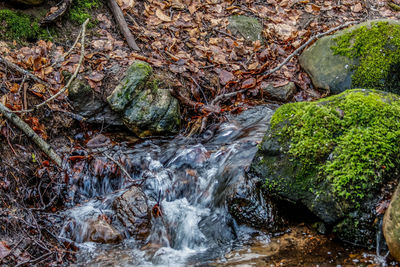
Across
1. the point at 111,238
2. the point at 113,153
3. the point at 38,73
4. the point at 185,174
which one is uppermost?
the point at 38,73

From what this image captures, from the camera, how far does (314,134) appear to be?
10.8 ft

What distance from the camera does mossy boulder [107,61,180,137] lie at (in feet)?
16.2

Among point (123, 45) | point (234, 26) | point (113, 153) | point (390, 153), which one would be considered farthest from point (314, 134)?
point (234, 26)

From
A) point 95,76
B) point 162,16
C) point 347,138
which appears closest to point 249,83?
point 162,16

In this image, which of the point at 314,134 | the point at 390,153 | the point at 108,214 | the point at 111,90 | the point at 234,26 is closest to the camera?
the point at 390,153

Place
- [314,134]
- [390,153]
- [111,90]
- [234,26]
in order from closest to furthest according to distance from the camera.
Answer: [390,153], [314,134], [111,90], [234,26]

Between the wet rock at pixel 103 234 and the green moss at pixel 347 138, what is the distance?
6.90 feet

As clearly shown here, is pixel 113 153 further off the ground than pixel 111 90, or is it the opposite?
pixel 111 90

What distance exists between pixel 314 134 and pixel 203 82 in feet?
9.18

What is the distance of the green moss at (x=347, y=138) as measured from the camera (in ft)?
9.61

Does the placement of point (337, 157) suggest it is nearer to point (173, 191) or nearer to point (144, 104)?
point (173, 191)

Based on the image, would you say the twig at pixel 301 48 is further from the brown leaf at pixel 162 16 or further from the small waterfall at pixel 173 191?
the brown leaf at pixel 162 16

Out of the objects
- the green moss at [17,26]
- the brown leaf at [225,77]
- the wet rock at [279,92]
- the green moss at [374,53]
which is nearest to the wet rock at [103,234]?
the brown leaf at [225,77]

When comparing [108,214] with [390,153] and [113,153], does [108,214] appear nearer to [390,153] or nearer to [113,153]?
[113,153]
